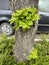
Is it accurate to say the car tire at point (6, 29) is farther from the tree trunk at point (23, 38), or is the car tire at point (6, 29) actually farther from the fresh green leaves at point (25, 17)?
the fresh green leaves at point (25, 17)

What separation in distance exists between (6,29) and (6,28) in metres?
0.04

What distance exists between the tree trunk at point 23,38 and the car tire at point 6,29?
143 inches

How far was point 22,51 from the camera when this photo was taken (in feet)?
16.7

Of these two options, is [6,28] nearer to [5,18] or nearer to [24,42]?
[5,18]

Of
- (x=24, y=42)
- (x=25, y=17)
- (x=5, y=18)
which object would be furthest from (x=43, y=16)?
(x=25, y=17)

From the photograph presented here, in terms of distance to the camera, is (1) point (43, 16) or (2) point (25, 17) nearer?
(2) point (25, 17)

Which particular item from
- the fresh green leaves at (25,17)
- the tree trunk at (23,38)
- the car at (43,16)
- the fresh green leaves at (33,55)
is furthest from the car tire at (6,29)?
the fresh green leaves at (25,17)

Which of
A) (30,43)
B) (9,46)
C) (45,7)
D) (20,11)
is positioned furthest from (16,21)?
(45,7)

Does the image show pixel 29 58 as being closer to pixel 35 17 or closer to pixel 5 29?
pixel 35 17

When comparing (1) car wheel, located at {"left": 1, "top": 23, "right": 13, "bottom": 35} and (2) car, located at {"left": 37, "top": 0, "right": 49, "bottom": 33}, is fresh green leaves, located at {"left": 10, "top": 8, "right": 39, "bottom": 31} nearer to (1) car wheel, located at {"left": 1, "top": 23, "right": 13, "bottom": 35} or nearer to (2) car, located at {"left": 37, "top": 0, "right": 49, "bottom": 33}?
(2) car, located at {"left": 37, "top": 0, "right": 49, "bottom": 33}

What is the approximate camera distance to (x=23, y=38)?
4.93 m

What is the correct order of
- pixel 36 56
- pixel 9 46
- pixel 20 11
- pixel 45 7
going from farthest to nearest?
pixel 45 7
pixel 9 46
pixel 36 56
pixel 20 11

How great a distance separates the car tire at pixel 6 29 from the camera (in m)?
8.86

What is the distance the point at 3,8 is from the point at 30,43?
4186mm
